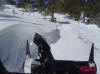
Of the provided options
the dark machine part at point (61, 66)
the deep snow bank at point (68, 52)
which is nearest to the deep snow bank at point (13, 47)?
the dark machine part at point (61, 66)

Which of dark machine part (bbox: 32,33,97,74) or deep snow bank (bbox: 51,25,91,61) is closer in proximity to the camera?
dark machine part (bbox: 32,33,97,74)

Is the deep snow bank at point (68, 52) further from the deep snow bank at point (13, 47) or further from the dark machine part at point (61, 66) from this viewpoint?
the dark machine part at point (61, 66)

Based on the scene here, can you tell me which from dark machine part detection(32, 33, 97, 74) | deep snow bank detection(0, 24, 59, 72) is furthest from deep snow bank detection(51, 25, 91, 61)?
dark machine part detection(32, 33, 97, 74)

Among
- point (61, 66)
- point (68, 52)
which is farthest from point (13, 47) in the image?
point (68, 52)

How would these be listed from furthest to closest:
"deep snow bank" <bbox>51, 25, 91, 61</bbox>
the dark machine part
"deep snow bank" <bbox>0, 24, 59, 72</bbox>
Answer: "deep snow bank" <bbox>51, 25, 91, 61</bbox> → "deep snow bank" <bbox>0, 24, 59, 72</bbox> → the dark machine part

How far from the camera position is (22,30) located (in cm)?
544

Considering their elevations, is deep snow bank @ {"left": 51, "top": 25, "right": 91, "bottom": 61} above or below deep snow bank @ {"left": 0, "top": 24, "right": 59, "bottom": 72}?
below

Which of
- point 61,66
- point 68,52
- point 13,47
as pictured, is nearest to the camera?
point 61,66

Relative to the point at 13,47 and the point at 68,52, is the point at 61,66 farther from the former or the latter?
the point at 68,52

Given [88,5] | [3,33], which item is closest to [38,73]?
[3,33]

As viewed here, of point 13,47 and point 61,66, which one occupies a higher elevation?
point 13,47

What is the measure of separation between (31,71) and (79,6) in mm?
26302

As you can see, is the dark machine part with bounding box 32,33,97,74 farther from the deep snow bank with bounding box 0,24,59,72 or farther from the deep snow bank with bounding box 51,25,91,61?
the deep snow bank with bounding box 51,25,91,61

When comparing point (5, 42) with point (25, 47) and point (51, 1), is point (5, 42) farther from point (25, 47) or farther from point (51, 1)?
point (51, 1)
